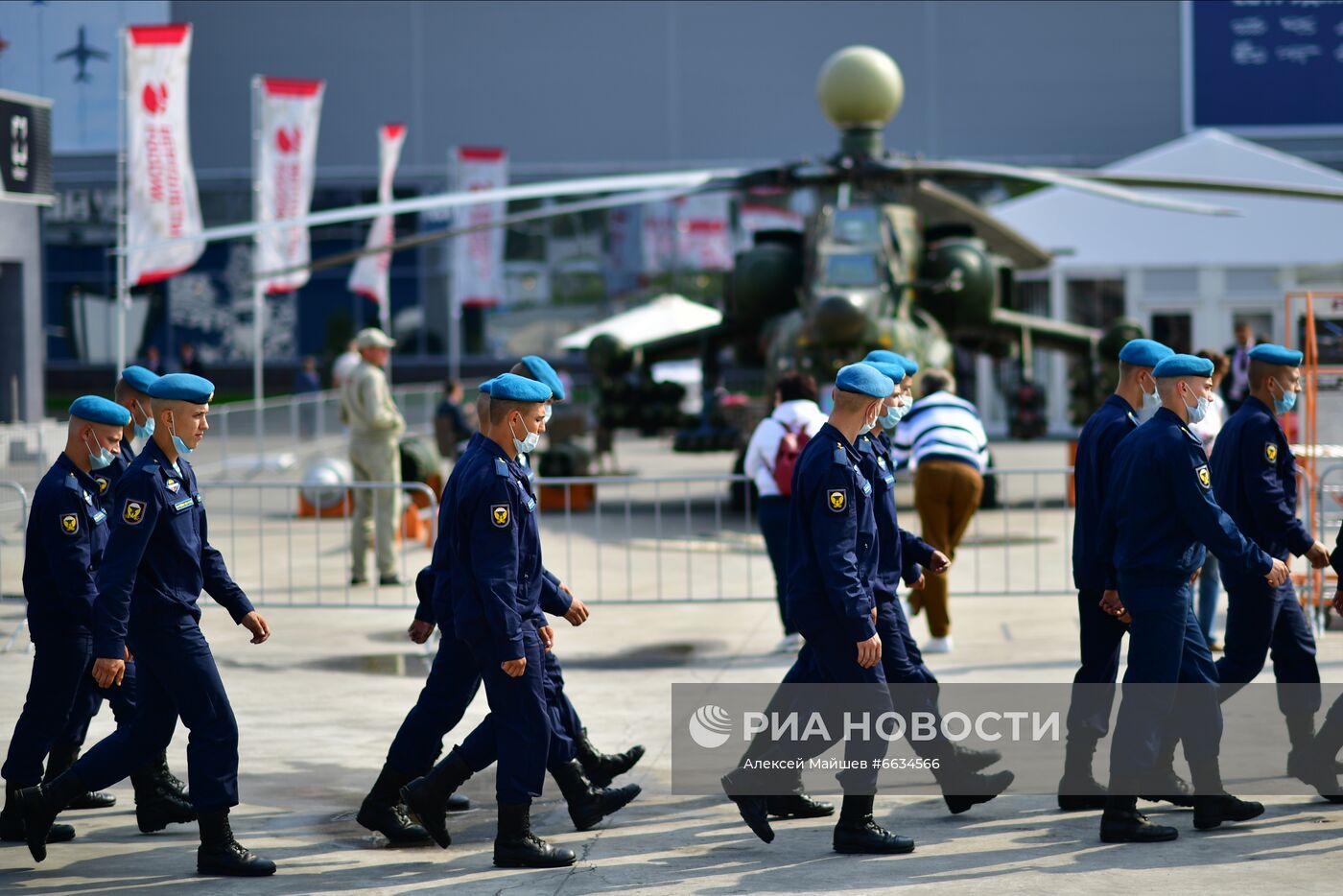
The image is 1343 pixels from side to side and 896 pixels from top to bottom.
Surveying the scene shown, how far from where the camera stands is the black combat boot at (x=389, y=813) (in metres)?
6.19

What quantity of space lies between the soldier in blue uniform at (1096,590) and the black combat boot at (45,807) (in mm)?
3749

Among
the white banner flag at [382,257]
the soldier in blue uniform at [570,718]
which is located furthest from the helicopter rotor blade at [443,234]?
the white banner flag at [382,257]

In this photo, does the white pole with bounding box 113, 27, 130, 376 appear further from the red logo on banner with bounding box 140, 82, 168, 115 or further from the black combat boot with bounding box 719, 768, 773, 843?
the black combat boot with bounding box 719, 768, 773, 843

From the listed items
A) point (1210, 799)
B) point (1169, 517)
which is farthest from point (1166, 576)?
point (1210, 799)

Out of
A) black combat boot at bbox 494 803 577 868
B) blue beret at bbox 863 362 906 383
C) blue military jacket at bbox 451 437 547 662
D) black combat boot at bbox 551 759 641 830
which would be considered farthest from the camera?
blue beret at bbox 863 362 906 383

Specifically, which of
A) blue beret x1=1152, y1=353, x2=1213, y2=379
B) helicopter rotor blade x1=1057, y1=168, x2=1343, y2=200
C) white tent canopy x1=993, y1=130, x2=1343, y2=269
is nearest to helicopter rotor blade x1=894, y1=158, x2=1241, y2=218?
helicopter rotor blade x1=1057, y1=168, x2=1343, y2=200

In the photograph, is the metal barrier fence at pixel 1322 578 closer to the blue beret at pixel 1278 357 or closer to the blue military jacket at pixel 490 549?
the blue beret at pixel 1278 357

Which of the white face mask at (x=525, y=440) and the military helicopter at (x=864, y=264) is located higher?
the military helicopter at (x=864, y=264)

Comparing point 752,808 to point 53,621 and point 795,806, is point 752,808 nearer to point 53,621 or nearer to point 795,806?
point 795,806

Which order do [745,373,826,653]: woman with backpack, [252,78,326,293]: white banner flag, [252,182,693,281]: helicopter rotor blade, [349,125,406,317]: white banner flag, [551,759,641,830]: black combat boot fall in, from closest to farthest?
[551,759,641,830]: black combat boot
[745,373,826,653]: woman with backpack
[252,182,693,281]: helicopter rotor blade
[252,78,326,293]: white banner flag
[349,125,406,317]: white banner flag

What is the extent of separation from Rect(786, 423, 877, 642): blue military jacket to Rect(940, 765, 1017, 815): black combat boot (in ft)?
3.04

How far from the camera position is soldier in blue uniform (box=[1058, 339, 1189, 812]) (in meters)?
6.42

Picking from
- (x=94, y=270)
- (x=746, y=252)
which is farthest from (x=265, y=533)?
(x=94, y=270)

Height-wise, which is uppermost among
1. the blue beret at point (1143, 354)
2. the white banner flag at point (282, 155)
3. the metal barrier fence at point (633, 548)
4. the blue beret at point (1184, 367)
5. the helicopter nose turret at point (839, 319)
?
the white banner flag at point (282, 155)
